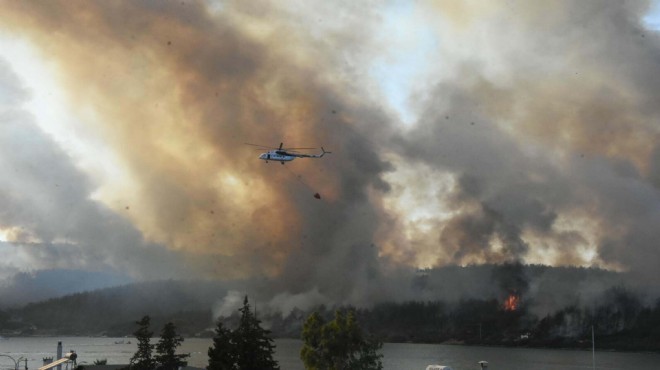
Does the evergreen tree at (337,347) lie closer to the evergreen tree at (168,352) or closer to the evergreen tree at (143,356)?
the evergreen tree at (168,352)

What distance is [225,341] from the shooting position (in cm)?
10744

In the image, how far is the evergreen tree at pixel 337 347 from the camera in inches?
4653

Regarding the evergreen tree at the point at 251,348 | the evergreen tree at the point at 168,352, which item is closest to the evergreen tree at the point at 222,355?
the evergreen tree at the point at 251,348

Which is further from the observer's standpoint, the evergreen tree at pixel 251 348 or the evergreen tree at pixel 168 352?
the evergreen tree at pixel 168 352

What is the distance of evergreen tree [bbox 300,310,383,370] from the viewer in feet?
388

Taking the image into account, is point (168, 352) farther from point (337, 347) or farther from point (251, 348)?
point (337, 347)

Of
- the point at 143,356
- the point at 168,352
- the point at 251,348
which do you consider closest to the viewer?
the point at 251,348

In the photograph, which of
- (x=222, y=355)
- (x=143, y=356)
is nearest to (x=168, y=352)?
(x=143, y=356)

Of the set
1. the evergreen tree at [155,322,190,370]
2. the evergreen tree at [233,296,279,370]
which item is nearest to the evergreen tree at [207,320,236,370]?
the evergreen tree at [233,296,279,370]

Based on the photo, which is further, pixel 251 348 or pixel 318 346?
pixel 318 346

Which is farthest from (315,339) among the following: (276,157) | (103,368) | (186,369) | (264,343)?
(276,157)

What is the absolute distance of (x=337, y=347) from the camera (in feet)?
388

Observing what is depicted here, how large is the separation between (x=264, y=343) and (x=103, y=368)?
3401cm

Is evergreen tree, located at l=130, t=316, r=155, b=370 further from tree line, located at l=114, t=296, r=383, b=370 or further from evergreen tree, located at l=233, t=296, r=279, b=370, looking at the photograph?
evergreen tree, located at l=233, t=296, r=279, b=370
